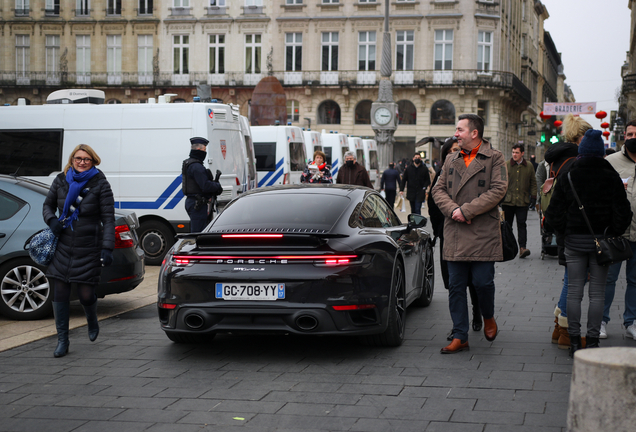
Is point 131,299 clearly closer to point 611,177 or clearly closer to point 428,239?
point 428,239

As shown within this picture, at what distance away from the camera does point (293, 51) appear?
53.1 metres

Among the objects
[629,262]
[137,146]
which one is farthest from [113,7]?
[629,262]

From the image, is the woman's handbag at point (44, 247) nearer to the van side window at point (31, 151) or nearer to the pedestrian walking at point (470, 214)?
the pedestrian walking at point (470, 214)

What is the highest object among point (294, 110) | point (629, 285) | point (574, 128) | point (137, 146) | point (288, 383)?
point (294, 110)

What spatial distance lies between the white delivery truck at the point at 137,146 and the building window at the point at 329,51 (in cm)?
4020

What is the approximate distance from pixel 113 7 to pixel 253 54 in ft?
32.9

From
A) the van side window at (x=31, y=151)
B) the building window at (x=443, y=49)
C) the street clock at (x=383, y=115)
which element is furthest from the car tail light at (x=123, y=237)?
the building window at (x=443, y=49)

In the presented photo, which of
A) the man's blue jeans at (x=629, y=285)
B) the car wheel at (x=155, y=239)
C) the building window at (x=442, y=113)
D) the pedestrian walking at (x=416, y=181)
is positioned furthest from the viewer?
the building window at (x=442, y=113)

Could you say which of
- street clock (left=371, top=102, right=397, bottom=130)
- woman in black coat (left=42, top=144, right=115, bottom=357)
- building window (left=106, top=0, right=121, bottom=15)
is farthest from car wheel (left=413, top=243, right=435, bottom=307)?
building window (left=106, top=0, right=121, bottom=15)

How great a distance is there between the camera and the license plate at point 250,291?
589 cm

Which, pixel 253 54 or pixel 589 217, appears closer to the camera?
pixel 589 217

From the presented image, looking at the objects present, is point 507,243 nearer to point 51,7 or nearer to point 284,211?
point 284,211

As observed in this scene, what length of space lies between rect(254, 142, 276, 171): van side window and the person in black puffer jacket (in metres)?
15.5

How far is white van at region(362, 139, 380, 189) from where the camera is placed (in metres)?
34.6
